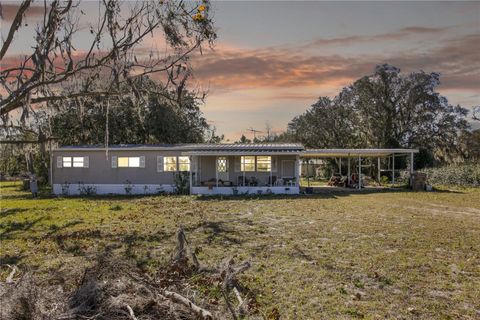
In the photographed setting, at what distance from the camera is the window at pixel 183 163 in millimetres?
26516

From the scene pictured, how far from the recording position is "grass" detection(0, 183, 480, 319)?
6.04 meters

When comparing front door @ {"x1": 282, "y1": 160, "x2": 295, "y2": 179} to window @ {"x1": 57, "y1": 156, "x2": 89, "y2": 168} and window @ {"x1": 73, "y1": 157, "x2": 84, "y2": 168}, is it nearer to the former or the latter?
window @ {"x1": 57, "y1": 156, "x2": 89, "y2": 168}

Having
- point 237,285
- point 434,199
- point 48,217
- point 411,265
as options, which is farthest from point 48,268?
point 434,199

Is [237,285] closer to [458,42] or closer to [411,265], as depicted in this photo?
[411,265]

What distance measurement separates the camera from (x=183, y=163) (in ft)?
87.2

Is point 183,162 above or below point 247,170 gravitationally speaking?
above

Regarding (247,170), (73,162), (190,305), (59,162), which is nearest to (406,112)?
(247,170)

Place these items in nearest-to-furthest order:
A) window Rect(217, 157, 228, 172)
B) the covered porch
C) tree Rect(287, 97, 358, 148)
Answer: the covered porch
window Rect(217, 157, 228, 172)
tree Rect(287, 97, 358, 148)

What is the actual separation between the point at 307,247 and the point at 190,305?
4.70 metres

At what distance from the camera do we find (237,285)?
6.64 metres

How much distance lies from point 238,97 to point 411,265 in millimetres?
12827

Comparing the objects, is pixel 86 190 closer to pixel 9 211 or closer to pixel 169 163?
pixel 169 163

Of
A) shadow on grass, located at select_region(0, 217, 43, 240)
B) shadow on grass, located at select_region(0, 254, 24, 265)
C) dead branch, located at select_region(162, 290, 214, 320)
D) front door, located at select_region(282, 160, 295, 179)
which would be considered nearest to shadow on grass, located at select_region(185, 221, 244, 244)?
shadow on grass, located at select_region(0, 254, 24, 265)

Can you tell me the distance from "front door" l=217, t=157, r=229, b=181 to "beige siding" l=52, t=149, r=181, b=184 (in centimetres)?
264
